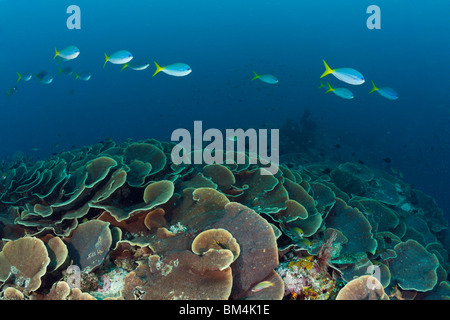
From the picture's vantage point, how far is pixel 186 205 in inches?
117

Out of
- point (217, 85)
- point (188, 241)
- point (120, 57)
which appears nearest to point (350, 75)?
point (188, 241)

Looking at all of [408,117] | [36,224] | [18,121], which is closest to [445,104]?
[408,117]

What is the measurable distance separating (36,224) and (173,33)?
7659 centimetres

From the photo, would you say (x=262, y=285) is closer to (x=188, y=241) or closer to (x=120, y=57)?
(x=188, y=241)

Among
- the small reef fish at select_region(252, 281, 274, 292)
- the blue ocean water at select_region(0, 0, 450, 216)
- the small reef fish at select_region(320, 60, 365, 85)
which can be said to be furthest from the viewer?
the blue ocean water at select_region(0, 0, 450, 216)

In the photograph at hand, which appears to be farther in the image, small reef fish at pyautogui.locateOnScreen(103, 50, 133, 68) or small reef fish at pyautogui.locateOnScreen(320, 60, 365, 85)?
small reef fish at pyautogui.locateOnScreen(103, 50, 133, 68)

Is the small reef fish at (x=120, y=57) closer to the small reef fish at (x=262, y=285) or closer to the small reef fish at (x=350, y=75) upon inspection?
the small reef fish at (x=350, y=75)

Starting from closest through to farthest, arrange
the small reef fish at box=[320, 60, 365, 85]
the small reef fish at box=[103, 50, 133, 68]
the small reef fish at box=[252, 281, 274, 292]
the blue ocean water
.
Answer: the small reef fish at box=[252, 281, 274, 292], the small reef fish at box=[320, 60, 365, 85], the small reef fish at box=[103, 50, 133, 68], the blue ocean water

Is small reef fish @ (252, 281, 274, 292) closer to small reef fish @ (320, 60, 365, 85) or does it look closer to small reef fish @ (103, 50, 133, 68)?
small reef fish @ (320, 60, 365, 85)

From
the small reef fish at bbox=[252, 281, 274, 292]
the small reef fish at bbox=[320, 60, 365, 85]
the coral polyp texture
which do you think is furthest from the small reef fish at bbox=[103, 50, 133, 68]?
the small reef fish at bbox=[252, 281, 274, 292]

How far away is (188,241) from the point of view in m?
2.52

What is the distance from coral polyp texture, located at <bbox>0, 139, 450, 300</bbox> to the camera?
85.4 inches

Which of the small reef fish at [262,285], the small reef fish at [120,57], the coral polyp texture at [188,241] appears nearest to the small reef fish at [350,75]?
the coral polyp texture at [188,241]
